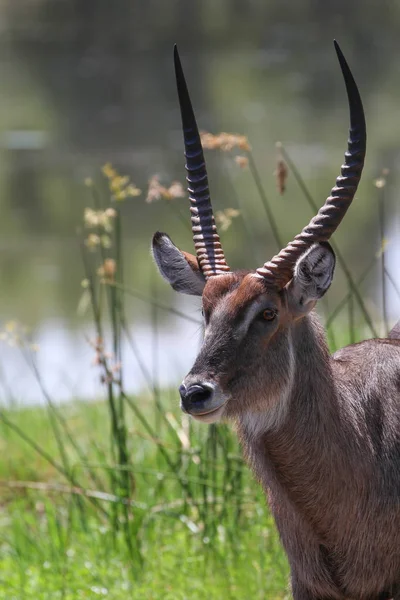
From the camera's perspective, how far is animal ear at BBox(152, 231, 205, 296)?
4883 mm

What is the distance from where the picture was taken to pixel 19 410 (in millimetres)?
9375

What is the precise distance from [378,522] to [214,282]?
3.71 feet

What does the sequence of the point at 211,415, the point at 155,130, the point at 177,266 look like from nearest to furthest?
the point at 211,415
the point at 177,266
the point at 155,130

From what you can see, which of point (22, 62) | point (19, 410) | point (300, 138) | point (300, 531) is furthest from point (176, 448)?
point (22, 62)

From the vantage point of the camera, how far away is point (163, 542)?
6531 mm

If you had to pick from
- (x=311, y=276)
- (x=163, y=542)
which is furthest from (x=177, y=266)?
(x=163, y=542)

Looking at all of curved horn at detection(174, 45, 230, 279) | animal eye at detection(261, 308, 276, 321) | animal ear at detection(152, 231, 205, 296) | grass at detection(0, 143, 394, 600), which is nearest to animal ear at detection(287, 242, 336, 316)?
animal eye at detection(261, 308, 276, 321)

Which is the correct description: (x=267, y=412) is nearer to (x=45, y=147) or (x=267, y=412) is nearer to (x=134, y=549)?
(x=134, y=549)

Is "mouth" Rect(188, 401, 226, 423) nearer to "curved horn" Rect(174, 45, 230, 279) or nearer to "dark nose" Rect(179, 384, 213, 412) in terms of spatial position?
"dark nose" Rect(179, 384, 213, 412)

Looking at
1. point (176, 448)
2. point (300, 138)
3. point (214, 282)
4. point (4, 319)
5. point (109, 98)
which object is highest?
point (109, 98)

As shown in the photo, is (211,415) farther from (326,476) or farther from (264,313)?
(326,476)

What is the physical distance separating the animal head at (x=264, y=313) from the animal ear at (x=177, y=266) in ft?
0.53

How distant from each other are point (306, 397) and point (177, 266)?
736 millimetres

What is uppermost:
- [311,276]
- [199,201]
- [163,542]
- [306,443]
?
[199,201]
